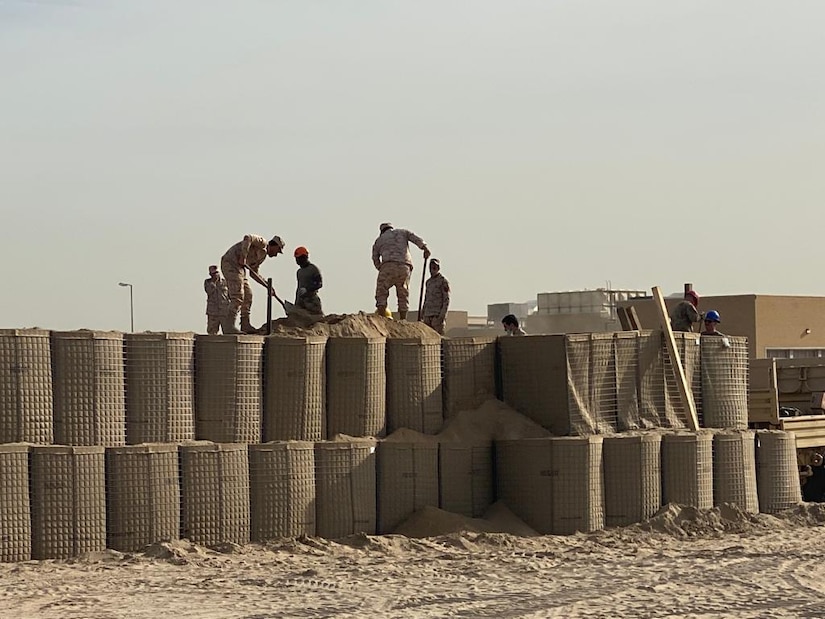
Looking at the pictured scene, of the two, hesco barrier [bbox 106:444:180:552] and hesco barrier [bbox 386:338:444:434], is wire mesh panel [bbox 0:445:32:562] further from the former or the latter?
hesco barrier [bbox 386:338:444:434]

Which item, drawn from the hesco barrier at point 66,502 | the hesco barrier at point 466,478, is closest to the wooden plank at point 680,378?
the hesco barrier at point 466,478

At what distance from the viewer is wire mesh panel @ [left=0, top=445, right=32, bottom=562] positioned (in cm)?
1062

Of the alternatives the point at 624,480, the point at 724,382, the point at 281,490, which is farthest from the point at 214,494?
the point at 724,382

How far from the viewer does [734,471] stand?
44.6 feet

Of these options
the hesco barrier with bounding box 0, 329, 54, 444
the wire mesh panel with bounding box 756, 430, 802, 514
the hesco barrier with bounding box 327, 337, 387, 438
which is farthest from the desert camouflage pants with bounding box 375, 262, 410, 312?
the hesco barrier with bounding box 0, 329, 54, 444

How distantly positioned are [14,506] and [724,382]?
751cm

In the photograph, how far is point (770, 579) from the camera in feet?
34.3

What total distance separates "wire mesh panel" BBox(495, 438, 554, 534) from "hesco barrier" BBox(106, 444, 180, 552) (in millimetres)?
3211

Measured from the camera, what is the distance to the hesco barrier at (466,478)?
12.5 metres

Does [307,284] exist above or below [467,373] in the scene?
above

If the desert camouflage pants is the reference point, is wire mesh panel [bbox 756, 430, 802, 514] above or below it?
below

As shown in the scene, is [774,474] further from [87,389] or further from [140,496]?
[87,389]

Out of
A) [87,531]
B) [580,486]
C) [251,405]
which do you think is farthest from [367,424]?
[87,531]

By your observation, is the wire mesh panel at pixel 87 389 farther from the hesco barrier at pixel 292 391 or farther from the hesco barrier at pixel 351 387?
the hesco barrier at pixel 351 387
